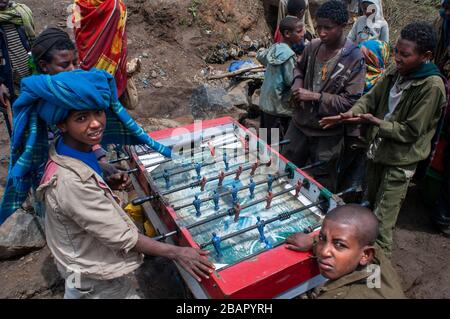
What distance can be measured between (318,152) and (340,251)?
192 cm

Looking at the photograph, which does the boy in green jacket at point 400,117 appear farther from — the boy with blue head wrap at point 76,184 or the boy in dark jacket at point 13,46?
the boy in dark jacket at point 13,46

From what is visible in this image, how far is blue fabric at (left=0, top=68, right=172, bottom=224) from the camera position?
1.76 metres

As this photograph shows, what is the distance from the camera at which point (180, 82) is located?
7.78 meters

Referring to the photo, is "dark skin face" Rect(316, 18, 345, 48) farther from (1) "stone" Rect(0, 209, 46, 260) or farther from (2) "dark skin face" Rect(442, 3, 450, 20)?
(1) "stone" Rect(0, 209, 46, 260)

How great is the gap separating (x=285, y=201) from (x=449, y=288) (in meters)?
1.77

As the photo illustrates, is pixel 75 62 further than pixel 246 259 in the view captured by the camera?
Yes

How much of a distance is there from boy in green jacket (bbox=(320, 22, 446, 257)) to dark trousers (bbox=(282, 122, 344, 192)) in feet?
1.29

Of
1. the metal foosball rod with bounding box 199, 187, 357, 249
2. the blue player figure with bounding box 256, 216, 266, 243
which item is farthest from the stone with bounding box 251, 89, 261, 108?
the blue player figure with bounding box 256, 216, 266, 243

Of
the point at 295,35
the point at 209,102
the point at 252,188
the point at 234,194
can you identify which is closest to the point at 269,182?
the point at 252,188

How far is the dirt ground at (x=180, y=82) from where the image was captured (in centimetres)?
339

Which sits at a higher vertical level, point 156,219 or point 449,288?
point 156,219

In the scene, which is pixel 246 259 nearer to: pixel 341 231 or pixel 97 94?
pixel 341 231

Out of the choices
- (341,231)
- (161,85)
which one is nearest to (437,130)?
(341,231)

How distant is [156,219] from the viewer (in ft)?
10.7
